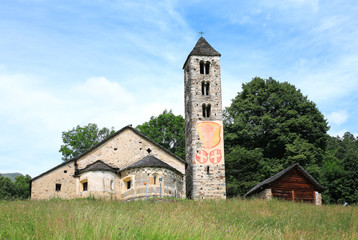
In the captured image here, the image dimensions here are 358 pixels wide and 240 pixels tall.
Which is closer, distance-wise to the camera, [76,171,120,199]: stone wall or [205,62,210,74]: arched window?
[76,171,120,199]: stone wall

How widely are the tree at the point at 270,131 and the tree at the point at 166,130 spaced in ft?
28.5

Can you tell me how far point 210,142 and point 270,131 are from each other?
1229 cm

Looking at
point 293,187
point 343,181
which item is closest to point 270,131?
point 343,181

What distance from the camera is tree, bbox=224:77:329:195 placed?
133 ft

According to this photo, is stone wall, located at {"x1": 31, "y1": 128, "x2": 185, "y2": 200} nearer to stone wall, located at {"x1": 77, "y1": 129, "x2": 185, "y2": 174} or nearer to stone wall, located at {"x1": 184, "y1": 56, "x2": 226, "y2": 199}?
stone wall, located at {"x1": 77, "y1": 129, "x2": 185, "y2": 174}

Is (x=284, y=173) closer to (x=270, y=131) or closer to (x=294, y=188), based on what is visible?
(x=294, y=188)

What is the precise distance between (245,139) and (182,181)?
13.9m

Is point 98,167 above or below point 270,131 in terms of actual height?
below

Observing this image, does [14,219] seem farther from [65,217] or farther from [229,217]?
[229,217]

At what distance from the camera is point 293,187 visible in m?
30.4

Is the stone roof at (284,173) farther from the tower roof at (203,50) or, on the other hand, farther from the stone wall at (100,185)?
the tower roof at (203,50)

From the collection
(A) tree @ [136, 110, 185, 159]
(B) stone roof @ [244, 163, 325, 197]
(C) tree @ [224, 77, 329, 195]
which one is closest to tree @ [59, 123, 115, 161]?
(A) tree @ [136, 110, 185, 159]

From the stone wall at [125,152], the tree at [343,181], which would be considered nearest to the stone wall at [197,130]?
the stone wall at [125,152]

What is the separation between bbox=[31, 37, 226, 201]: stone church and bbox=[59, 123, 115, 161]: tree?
2090cm
